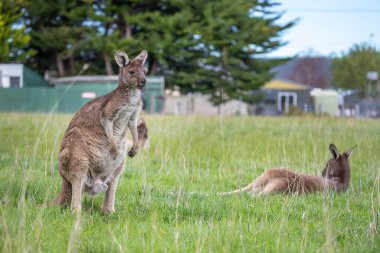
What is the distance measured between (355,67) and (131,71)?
55657mm

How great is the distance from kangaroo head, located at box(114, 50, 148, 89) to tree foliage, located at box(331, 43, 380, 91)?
54.0 metres

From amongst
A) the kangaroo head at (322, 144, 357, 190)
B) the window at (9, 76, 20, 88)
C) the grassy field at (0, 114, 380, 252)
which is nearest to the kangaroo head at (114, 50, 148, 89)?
the grassy field at (0, 114, 380, 252)

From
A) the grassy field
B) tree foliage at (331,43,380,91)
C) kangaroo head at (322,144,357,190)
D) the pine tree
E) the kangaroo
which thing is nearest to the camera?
the grassy field

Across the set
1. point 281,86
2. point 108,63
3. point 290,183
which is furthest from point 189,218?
point 281,86

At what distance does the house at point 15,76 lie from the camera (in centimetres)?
3055

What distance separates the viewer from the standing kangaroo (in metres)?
4.59

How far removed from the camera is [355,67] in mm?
57125

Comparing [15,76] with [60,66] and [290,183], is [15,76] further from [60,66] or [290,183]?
[290,183]

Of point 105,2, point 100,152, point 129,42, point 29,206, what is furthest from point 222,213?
point 105,2

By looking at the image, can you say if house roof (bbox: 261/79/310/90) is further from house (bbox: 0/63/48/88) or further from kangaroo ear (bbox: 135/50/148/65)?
kangaroo ear (bbox: 135/50/148/65)

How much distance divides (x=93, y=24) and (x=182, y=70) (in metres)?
5.89

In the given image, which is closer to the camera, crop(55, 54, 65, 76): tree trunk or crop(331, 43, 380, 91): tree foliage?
crop(55, 54, 65, 76): tree trunk

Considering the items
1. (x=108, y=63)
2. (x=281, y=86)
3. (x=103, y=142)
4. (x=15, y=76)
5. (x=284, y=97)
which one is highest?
(x=108, y=63)

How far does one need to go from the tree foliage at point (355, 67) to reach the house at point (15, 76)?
35626 millimetres
